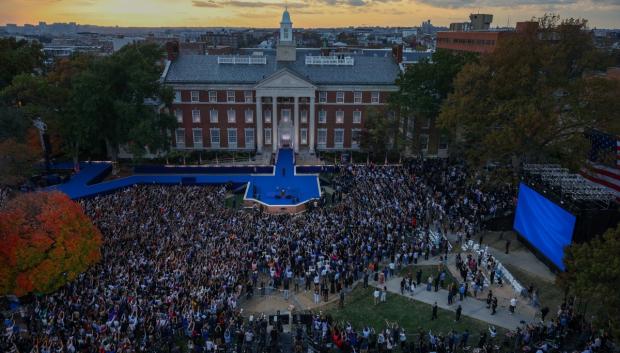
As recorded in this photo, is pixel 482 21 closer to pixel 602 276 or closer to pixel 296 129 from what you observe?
pixel 296 129

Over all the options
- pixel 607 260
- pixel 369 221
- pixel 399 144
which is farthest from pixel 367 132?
pixel 607 260

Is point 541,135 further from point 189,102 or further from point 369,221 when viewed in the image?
point 189,102

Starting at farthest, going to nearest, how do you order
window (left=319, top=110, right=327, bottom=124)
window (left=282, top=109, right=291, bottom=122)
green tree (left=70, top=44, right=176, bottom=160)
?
window (left=282, top=109, right=291, bottom=122)
window (left=319, top=110, right=327, bottom=124)
green tree (left=70, top=44, right=176, bottom=160)

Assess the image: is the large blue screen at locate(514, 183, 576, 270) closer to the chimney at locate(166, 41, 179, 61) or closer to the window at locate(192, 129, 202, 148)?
the window at locate(192, 129, 202, 148)

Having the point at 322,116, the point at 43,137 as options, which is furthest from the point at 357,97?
the point at 43,137

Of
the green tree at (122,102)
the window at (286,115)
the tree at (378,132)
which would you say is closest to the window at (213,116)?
the green tree at (122,102)

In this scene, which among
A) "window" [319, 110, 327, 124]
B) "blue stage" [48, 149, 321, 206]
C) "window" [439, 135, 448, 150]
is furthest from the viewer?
"window" [319, 110, 327, 124]

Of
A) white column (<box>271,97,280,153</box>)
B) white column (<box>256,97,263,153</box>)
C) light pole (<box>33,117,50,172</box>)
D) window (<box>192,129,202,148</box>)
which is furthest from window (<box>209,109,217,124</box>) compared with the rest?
light pole (<box>33,117,50,172</box>)
